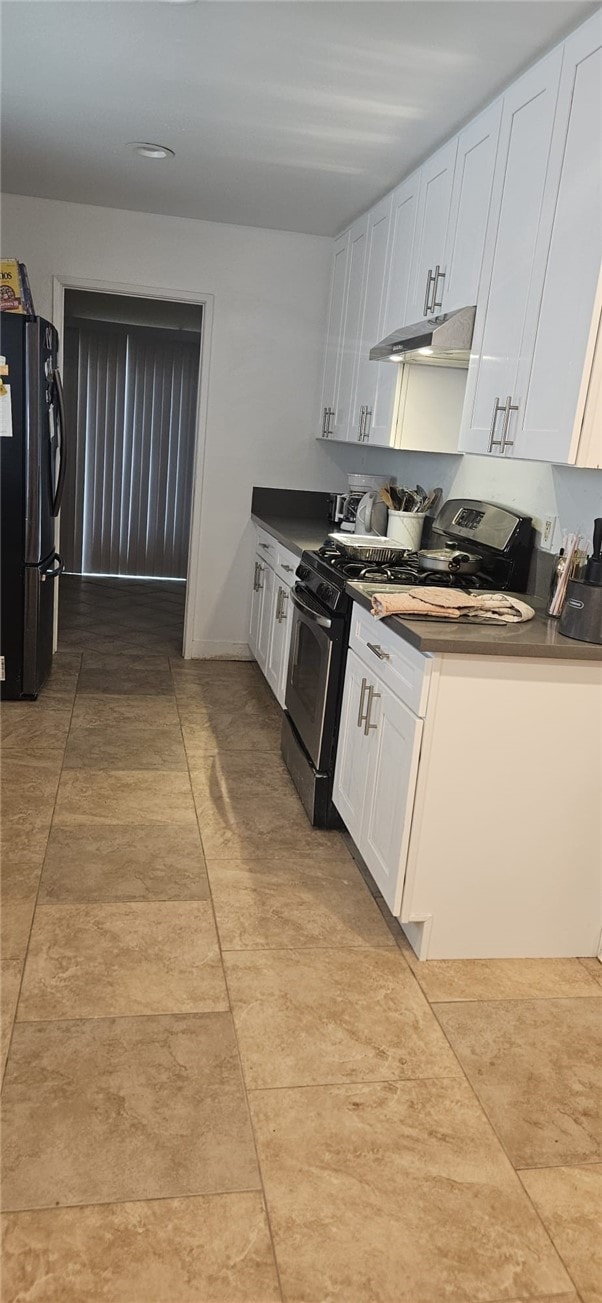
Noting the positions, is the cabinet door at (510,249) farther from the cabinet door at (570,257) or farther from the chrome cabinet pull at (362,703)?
the chrome cabinet pull at (362,703)

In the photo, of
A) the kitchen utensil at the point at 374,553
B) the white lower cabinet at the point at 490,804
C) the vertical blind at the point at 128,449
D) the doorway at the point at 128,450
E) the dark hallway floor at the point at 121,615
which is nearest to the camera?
the white lower cabinet at the point at 490,804

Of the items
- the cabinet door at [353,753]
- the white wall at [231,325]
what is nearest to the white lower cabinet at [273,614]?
the white wall at [231,325]

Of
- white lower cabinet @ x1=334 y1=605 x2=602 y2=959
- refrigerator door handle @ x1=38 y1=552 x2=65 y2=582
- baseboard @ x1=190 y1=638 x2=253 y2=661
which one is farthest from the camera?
baseboard @ x1=190 y1=638 x2=253 y2=661

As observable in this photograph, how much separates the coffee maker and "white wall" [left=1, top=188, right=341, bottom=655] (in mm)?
3111

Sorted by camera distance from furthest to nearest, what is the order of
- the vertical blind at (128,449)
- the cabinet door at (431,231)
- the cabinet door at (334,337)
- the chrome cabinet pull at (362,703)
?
1. the vertical blind at (128,449)
2. the cabinet door at (334,337)
3. the cabinet door at (431,231)
4. the chrome cabinet pull at (362,703)

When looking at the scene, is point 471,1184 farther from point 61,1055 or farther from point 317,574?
point 317,574

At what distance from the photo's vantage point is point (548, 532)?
312 centimetres

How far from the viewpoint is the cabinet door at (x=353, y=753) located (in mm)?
2869

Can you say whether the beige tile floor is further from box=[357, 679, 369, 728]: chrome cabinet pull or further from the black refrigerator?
the black refrigerator

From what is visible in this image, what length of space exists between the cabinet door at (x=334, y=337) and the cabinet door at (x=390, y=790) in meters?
2.66

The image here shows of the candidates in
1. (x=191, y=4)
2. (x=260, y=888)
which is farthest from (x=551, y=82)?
(x=260, y=888)

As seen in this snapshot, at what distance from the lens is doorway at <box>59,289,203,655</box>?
7422mm

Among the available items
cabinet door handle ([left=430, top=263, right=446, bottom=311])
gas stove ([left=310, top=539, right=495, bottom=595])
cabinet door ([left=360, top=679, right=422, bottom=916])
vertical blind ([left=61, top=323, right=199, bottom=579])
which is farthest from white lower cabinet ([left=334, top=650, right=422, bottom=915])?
vertical blind ([left=61, top=323, right=199, bottom=579])

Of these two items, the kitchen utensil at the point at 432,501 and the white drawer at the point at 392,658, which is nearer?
the white drawer at the point at 392,658
